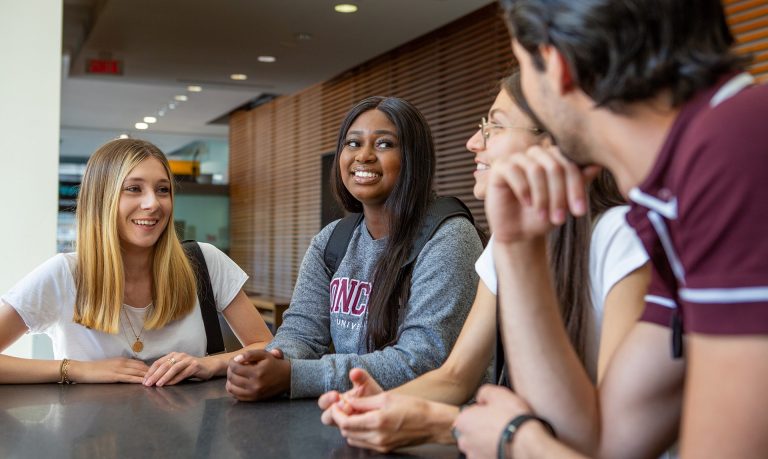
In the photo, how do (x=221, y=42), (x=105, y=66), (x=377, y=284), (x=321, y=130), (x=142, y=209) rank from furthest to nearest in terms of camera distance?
1. (x=321, y=130)
2. (x=105, y=66)
3. (x=221, y=42)
4. (x=142, y=209)
5. (x=377, y=284)

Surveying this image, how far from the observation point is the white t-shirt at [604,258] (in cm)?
131

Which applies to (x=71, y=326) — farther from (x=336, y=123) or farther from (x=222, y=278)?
(x=336, y=123)

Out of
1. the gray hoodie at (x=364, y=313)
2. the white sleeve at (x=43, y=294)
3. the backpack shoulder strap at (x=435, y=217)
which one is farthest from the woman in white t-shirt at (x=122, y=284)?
the backpack shoulder strap at (x=435, y=217)

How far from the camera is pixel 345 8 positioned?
622 cm

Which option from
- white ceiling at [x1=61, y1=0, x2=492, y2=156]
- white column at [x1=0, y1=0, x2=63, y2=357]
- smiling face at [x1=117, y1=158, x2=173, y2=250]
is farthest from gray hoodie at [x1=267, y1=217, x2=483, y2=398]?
white ceiling at [x1=61, y1=0, x2=492, y2=156]

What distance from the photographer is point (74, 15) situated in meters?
7.33

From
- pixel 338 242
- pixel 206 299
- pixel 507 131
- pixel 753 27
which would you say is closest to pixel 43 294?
pixel 206 299

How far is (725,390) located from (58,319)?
199 cm

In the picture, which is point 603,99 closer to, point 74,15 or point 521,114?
point 521,114

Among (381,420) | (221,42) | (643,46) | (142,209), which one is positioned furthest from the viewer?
(221,42)

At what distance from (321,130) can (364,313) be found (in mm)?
Result: 7598

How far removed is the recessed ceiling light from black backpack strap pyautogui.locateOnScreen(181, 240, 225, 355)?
3888 mm

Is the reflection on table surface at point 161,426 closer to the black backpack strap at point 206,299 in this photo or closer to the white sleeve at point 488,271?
the white sleeve at point 488,271

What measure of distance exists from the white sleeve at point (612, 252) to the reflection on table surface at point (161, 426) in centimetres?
39
